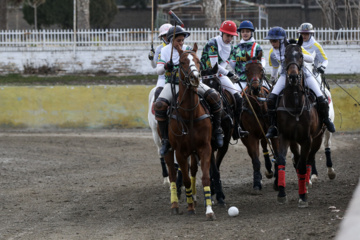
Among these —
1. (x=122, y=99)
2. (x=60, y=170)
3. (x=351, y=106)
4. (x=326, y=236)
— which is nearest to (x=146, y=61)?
(x=122, y=99)

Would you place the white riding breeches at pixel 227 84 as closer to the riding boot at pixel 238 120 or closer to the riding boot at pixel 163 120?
the riding boot at pixel 238 120

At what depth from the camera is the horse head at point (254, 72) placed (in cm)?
1214

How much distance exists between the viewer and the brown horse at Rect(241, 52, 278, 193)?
12.2 m

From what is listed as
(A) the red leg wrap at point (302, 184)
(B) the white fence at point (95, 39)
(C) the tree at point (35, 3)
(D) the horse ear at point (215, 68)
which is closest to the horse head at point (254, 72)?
(D) the horse ear at point (215, 68)

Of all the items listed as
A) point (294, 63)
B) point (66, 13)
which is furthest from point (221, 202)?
point (66, 13)

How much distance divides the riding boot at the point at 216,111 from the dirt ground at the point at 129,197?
1.05 metres

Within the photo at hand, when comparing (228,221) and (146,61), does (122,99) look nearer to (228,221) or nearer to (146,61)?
(146,61)

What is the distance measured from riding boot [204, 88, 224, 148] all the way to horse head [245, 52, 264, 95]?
206 cm

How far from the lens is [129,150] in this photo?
18.5 metres

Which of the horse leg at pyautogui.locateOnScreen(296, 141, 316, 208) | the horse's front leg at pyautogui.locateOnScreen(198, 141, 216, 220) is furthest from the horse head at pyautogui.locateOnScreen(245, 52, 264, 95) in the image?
the horse's front leg at pyautogui.locateOnScreen(198, 141, 216, 220)

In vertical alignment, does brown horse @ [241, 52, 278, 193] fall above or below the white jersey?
below

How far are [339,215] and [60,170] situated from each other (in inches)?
305

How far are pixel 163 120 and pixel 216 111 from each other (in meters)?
0.76

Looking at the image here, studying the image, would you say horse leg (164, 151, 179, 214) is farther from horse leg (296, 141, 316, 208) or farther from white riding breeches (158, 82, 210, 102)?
horse leg (296, 141, 316, 208)
